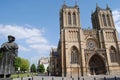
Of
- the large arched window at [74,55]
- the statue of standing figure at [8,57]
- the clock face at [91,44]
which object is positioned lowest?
the statue of standing figure at [8,57]

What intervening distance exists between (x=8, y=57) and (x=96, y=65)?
37.7 metres

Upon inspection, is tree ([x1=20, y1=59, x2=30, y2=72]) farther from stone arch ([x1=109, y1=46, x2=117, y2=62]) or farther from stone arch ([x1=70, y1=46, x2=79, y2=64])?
stone arch ([x1=109, y1=46, x2=117, y2=62])

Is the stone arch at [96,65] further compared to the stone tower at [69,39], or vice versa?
the stone arch at [96,65]

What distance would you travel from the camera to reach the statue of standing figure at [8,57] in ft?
21.9

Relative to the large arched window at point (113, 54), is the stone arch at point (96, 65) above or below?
below

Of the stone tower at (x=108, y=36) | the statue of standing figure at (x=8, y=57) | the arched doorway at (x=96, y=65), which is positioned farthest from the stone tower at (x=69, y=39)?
the statue of standing figure at (x=8, y=57)

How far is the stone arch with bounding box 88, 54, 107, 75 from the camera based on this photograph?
40812mm

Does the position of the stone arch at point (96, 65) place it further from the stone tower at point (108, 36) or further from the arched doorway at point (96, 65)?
the stone tower at point (108, 36)

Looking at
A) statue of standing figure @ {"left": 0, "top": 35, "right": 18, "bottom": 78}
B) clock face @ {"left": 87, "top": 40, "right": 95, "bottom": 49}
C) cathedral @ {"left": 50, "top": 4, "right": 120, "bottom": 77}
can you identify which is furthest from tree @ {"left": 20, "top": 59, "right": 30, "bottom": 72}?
statue of standing figure @ {"left": 0, "top": 35, "right": 18, "bottom": 78}

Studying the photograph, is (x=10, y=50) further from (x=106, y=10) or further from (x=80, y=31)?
(x=106, y=10)

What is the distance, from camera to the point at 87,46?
142ft

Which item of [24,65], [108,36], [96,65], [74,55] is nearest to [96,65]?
[96,65]

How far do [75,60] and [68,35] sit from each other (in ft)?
24.2

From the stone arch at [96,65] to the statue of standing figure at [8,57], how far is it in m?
35.8
